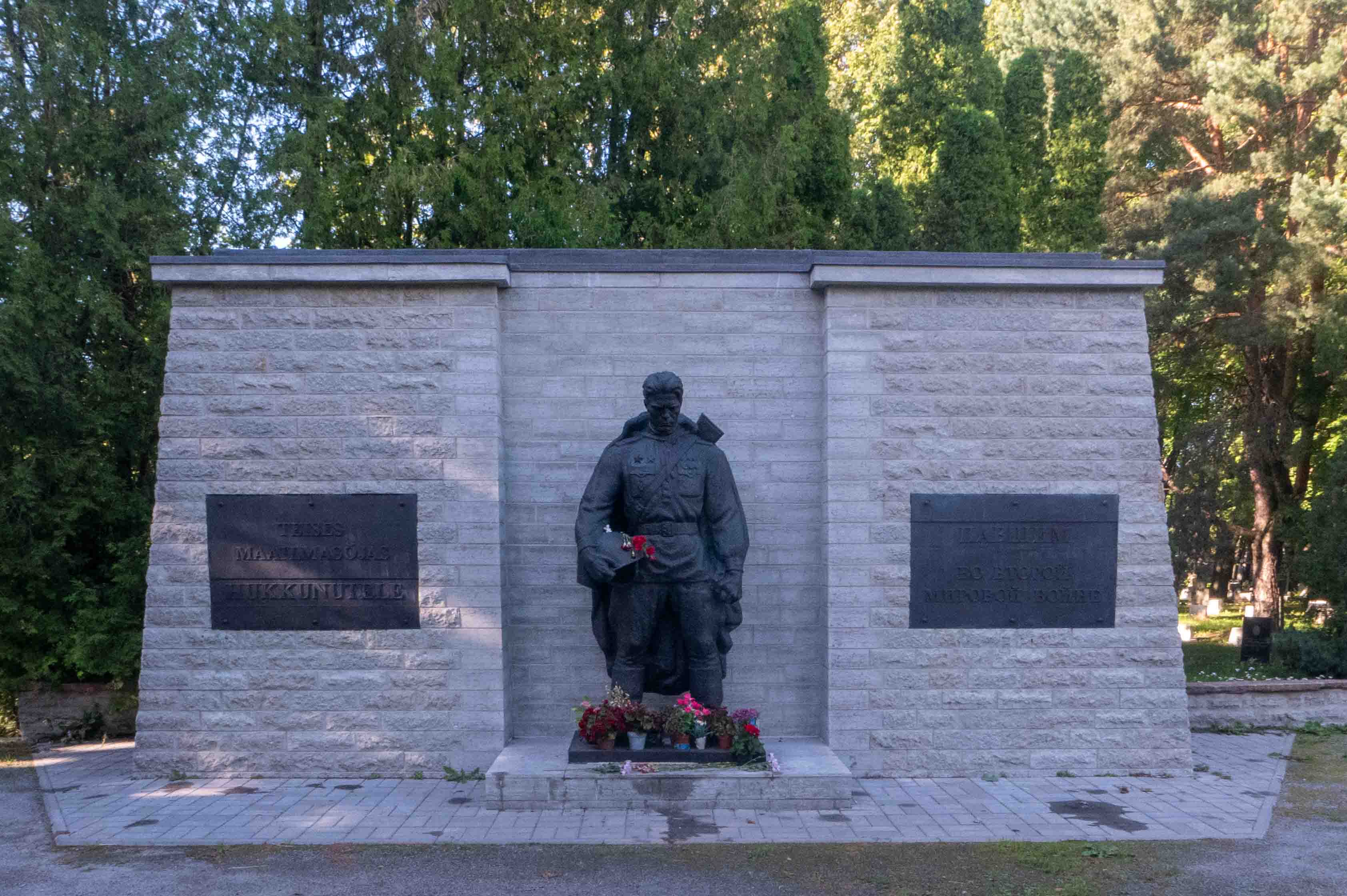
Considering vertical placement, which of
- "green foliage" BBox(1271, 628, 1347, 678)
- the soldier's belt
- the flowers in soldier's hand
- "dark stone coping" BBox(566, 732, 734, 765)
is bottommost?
"green foliage" BBox(1271, 628, 1347, 678)

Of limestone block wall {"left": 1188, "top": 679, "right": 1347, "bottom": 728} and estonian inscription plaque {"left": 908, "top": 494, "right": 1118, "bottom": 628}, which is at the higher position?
estonian inscription plaque {"left": 908, "top": 494, "right": 1118, "bottom": 628}

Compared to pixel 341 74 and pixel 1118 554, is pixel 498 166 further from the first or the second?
pixel 1118 554

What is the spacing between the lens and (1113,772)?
23.6 feet

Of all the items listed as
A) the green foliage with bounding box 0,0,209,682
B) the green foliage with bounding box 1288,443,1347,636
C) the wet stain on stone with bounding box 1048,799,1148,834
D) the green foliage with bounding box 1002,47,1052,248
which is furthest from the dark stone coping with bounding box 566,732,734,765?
the green foliage with bounding box 1002,47,1052,248

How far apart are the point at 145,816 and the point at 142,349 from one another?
467cm

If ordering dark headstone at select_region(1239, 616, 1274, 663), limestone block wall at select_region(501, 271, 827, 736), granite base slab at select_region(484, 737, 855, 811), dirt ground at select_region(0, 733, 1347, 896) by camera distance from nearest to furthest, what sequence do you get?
1. dirt ground at select_region(0, 733, 1347, 896)
2. granite base slab at select_region(484, 737, 855, 811)
3. limestone block wall at select_region(501, 271, 827, 736)
4. dark headstone at select_region(1239, 616, 1274, 663)

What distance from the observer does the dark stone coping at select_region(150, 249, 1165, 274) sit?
23.4 feet

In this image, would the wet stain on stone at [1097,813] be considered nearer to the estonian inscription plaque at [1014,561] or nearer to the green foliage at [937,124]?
the estonian inscription plaque at [1014,561]

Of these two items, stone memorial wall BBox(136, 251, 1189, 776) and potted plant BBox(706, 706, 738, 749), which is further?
stone memorial wall BBox(136, 251, 1189, 776)

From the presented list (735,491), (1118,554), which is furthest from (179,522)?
(1118,554)

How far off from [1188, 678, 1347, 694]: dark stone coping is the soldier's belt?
4616mm

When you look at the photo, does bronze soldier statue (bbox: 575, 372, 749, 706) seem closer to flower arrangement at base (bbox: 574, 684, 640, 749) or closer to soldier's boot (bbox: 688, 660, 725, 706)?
soldier's boot (bbox: 688, 660, 725, 706)

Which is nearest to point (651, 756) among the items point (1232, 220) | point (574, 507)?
point (574, 507)

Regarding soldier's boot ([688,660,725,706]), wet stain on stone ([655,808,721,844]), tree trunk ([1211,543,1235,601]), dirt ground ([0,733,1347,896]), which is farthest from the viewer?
tree trunk ([1211,543,1235,601])
